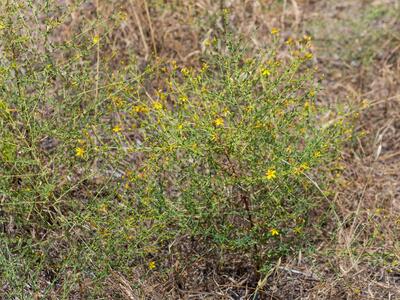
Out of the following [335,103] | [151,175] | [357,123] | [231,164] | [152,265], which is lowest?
[357,123]

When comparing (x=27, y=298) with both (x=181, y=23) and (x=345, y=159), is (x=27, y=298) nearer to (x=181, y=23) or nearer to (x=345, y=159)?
(x=345, y=159)

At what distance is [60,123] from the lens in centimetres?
381

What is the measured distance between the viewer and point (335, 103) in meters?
Result: 4.82

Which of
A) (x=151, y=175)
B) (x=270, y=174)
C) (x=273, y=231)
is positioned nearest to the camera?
(x=270, y=174)

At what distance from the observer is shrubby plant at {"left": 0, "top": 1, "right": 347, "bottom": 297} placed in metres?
3.47

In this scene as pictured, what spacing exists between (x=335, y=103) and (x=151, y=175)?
5.10 ft

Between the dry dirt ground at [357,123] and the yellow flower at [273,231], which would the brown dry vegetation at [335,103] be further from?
the yellow flower at [273,231]

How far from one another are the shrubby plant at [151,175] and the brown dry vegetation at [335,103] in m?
0.15

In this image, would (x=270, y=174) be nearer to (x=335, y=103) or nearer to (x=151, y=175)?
(x=151, y=175)

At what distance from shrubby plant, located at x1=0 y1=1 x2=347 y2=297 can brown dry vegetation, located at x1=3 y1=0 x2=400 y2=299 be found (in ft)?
0.50

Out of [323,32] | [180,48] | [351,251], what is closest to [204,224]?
[351,251]

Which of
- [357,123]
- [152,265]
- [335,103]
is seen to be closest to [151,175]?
[152,265]

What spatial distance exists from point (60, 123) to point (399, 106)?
8.41ft

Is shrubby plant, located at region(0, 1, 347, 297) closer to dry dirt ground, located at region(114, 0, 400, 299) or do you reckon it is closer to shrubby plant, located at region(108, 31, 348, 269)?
shrubby plant, located at region(108, 31, 348, 269)
